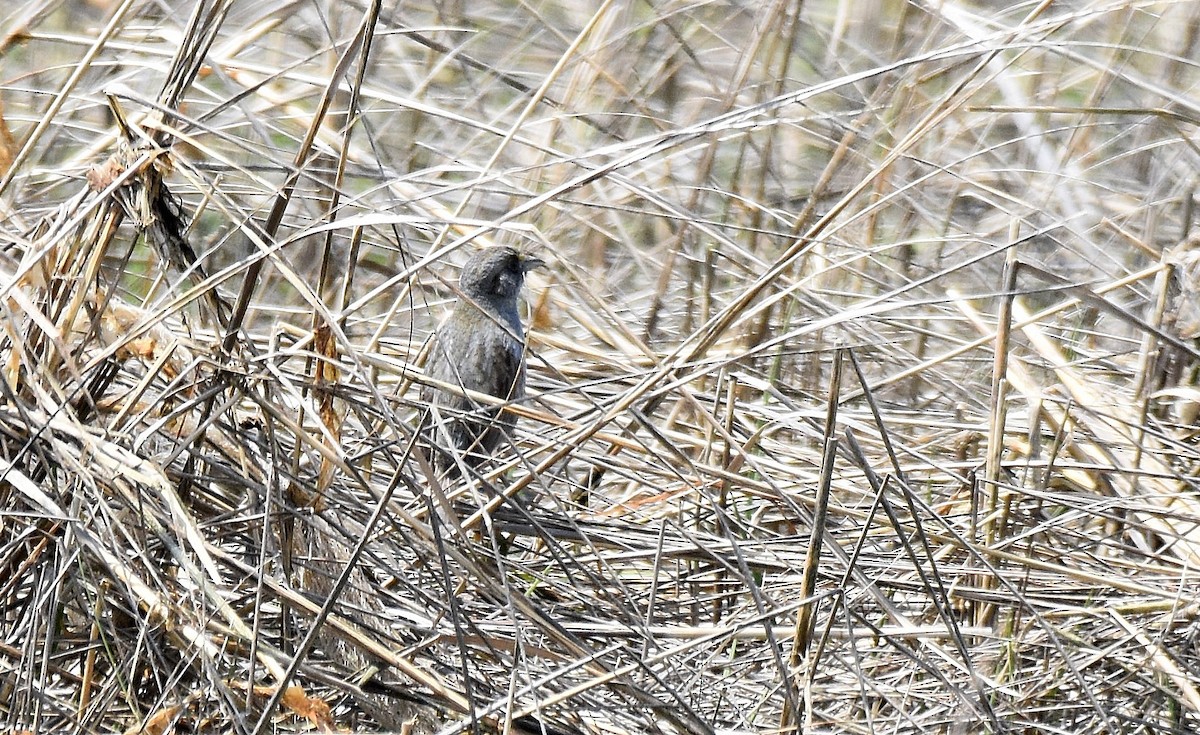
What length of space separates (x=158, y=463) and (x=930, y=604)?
5.05 feet

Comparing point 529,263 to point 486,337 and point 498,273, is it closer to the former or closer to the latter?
point 498,273

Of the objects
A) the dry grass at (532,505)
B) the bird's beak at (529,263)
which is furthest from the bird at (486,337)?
the dry grass at (532,505)

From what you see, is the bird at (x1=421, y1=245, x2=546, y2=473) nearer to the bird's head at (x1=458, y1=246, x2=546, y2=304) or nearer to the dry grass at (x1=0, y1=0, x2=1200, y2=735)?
the bird's head at (x1=458, y1=246, x2=546, y2=304)

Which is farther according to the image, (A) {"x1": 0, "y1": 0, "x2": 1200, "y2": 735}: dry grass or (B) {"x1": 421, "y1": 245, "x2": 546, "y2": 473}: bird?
(B) {"x1": 421, "y1": 245, "x2": 546, "y2": 473}: bird

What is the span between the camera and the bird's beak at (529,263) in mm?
3834

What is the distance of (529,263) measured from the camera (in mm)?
3869

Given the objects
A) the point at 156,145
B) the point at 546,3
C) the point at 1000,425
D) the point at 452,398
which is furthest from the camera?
the point at 546,3

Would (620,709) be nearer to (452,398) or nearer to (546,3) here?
(452,398)

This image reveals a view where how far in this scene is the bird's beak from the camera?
3.83 m

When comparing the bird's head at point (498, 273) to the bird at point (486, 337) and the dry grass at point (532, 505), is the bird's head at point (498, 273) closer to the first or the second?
the bird at point (486, 337)

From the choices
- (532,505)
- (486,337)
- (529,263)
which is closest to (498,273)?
(529,263)

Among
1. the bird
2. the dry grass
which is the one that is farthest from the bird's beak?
the dry grass

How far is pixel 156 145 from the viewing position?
2.11 meters

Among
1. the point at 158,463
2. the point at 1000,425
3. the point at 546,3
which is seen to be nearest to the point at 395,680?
the point at 158,463
